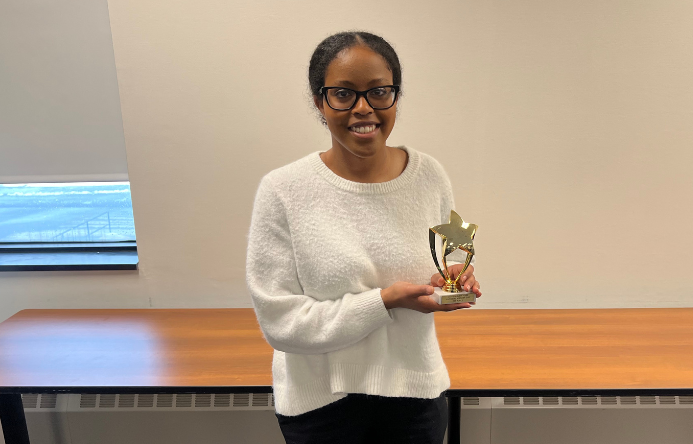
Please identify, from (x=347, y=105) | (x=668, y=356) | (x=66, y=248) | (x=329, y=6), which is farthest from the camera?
(x=66, y=248)

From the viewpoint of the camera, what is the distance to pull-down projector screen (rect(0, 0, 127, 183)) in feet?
6.98

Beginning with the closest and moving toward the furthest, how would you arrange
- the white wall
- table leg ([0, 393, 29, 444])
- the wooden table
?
the wooden table
table leg ([0, 393, 29, 444])
the white wall

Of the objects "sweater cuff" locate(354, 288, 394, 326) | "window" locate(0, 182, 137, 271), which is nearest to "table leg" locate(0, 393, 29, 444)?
"window" locate(0, 182, 137, 271)

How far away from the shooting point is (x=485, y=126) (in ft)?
6.88

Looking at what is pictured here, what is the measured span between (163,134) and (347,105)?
1432 mm

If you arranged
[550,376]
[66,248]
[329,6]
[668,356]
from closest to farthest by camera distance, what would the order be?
[550,376] → [668,356] → [329,6] → [66,248]

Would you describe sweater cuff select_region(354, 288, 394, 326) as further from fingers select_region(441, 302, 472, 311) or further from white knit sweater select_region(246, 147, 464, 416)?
fingers select_region(441, 302, 472, 311)

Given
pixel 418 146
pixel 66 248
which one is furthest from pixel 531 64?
pixel 66 248

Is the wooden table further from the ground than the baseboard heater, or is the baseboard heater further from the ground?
the wooden table

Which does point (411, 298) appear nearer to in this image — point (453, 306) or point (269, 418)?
point (453, 306)

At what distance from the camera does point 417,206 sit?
1.08m

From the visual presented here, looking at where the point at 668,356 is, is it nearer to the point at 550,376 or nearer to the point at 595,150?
the point at 550,376

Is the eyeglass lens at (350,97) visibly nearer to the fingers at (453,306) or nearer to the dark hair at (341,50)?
the dark hair at (341,50)

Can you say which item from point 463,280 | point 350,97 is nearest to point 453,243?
point 463,280
